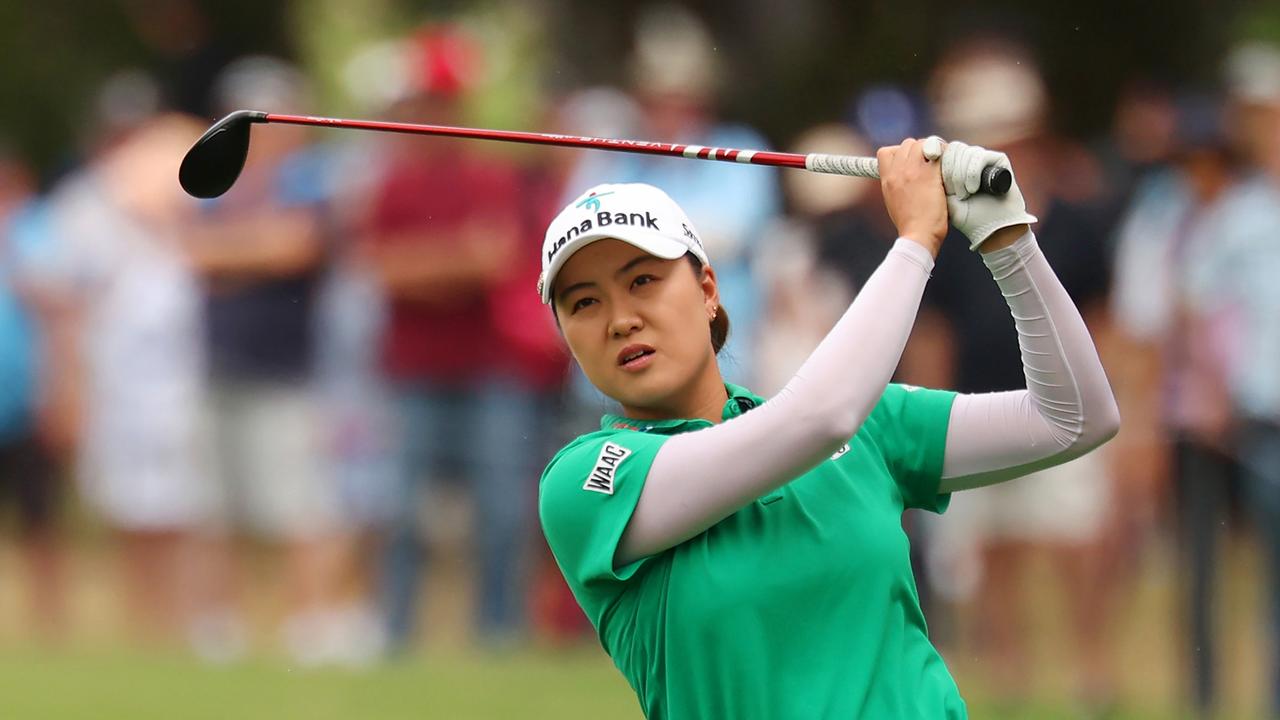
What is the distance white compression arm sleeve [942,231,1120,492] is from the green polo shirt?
217mm

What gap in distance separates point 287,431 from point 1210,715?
4587 mm

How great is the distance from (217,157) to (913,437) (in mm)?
1578

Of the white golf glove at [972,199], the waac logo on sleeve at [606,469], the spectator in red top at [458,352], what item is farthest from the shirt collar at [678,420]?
the spectator in red top at [458,352]

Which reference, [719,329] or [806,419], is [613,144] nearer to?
[719,329]

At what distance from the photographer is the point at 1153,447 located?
A: 8.34 metres

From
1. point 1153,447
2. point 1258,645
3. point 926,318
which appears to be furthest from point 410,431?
point 1258,645

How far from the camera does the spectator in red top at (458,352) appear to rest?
29.2 feet

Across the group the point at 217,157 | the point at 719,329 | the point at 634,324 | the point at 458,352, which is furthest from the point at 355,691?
the point at 634,324

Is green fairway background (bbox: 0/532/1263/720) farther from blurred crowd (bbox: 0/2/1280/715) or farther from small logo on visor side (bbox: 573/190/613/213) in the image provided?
small logo on visor side (bbox: 573/190/613/213)

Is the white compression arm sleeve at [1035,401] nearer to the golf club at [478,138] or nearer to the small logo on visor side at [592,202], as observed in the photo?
the golf club at [478,138]

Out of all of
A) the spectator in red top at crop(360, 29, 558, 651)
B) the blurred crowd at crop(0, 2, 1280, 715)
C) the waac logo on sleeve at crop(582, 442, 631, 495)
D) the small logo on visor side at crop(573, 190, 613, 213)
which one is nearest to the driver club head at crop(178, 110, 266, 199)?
the small logo on visor side at crop(573, 190, 613, 213)

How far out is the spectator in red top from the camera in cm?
891

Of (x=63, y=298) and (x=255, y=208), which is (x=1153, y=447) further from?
(x=63, y=298)

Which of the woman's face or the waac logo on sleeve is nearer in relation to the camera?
the waac logo on sleeve
